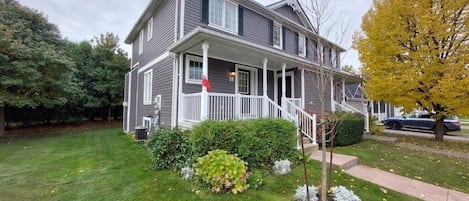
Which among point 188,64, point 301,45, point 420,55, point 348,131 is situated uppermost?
point 301,45

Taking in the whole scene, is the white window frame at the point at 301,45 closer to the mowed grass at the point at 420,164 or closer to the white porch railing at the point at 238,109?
the white porch railing at the point at 238,109

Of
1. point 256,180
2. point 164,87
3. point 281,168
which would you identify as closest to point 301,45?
point 164,87

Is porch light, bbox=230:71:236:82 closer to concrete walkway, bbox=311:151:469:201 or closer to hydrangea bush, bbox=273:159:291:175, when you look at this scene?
concrete walkway, bbox=311:151:469:201

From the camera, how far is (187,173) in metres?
4.75

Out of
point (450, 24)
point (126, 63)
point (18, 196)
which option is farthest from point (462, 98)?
point (126, 63)

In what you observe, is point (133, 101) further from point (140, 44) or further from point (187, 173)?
point (187, 173)

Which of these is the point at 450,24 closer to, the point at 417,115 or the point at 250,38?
the point at 250,38

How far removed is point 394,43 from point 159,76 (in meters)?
9.69

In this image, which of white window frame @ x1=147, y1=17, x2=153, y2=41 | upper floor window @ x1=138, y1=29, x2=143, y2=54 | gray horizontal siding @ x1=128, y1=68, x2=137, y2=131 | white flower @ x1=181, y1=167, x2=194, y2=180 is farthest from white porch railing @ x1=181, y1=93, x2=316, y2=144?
upper floor window @ x1=138, y1=29, x2=143, y2=54

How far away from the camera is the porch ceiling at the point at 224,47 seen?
5926 mm

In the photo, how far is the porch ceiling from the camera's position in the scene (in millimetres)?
5926

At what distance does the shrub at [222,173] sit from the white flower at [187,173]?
37 cm

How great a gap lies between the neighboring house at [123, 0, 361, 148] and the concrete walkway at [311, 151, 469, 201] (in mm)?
1711

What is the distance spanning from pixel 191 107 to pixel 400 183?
5.62 m
